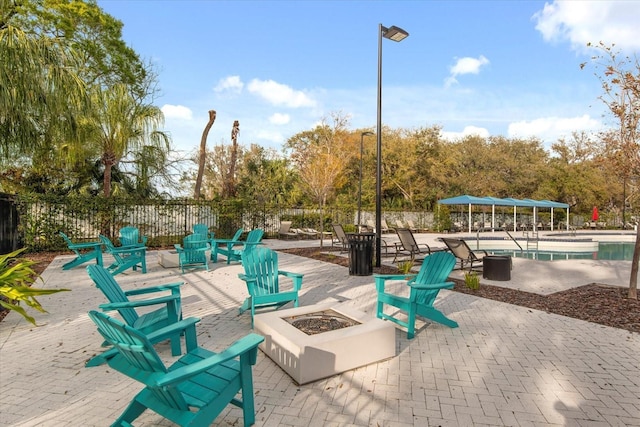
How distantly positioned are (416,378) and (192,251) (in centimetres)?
684

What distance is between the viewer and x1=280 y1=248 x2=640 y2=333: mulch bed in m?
5.09

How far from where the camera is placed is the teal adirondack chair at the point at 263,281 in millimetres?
4664

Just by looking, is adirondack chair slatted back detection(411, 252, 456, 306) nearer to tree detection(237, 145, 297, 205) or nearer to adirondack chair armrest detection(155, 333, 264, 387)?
adirondack chair armrest detection(155, 333, 264, 387)

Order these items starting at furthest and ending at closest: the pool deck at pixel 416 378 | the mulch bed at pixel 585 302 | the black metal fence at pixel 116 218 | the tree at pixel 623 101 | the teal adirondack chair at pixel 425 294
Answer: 1. the black metal fence at pixel 116 218
2. the tree at pixel 623 101
3. the mulch bed at pixel 585 302
4. the teal adirondack chair at pixel 425 294
5. the pool deck at pixel 416 378

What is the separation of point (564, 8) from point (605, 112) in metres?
4.73

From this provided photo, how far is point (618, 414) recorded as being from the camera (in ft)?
8.81

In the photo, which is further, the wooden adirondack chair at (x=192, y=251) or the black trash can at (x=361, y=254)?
the wooden adirondack chair at (x=192, y=251)

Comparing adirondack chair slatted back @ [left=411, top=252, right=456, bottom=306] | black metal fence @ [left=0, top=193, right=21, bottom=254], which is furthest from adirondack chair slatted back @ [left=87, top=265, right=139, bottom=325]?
black metal fence @ [left=0, top=193, right=21, bottom=254]

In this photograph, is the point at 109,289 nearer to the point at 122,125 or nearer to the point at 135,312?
the point at 135,312

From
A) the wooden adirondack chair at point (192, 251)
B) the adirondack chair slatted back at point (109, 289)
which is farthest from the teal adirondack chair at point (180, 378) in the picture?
the wooden adirondack chair at point (192, 251)

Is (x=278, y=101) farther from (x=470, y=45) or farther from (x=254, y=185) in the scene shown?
(x=470, y=45)

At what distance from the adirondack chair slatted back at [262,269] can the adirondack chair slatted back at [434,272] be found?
2056 millimetres

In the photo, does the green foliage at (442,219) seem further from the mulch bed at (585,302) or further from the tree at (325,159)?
the mulch bed at (585,302)

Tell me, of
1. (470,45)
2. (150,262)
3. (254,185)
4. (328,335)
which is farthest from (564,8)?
(254,185)
